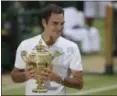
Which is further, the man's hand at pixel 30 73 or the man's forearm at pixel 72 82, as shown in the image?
the man's forearm at pixel 72 82

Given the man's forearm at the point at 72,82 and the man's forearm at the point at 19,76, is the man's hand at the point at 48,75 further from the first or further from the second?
the man's forearm at the point at 19,76

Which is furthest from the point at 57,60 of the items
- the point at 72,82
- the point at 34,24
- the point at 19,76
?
the point at 34,24

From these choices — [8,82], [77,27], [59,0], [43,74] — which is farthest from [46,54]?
[77,27]

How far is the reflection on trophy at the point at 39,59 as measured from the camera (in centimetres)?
317

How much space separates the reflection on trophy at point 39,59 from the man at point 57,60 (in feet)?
0.27

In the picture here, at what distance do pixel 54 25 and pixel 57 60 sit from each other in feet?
0.78

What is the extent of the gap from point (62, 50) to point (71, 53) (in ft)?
0.21

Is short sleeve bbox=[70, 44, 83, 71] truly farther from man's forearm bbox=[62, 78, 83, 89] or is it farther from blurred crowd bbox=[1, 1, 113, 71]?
blurred crowd bbox=[1, 1, 113, 71]

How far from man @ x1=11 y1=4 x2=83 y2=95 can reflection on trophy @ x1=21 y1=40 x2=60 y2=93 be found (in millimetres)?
83

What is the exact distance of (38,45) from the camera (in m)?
3.39

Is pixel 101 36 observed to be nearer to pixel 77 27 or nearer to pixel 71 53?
pixel 77 27

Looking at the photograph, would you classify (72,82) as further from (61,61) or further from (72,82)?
(61,61)

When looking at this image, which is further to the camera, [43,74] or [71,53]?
[71,53]

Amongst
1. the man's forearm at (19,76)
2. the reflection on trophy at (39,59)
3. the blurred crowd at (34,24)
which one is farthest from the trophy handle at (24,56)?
the blurred crowd at (34,24)
